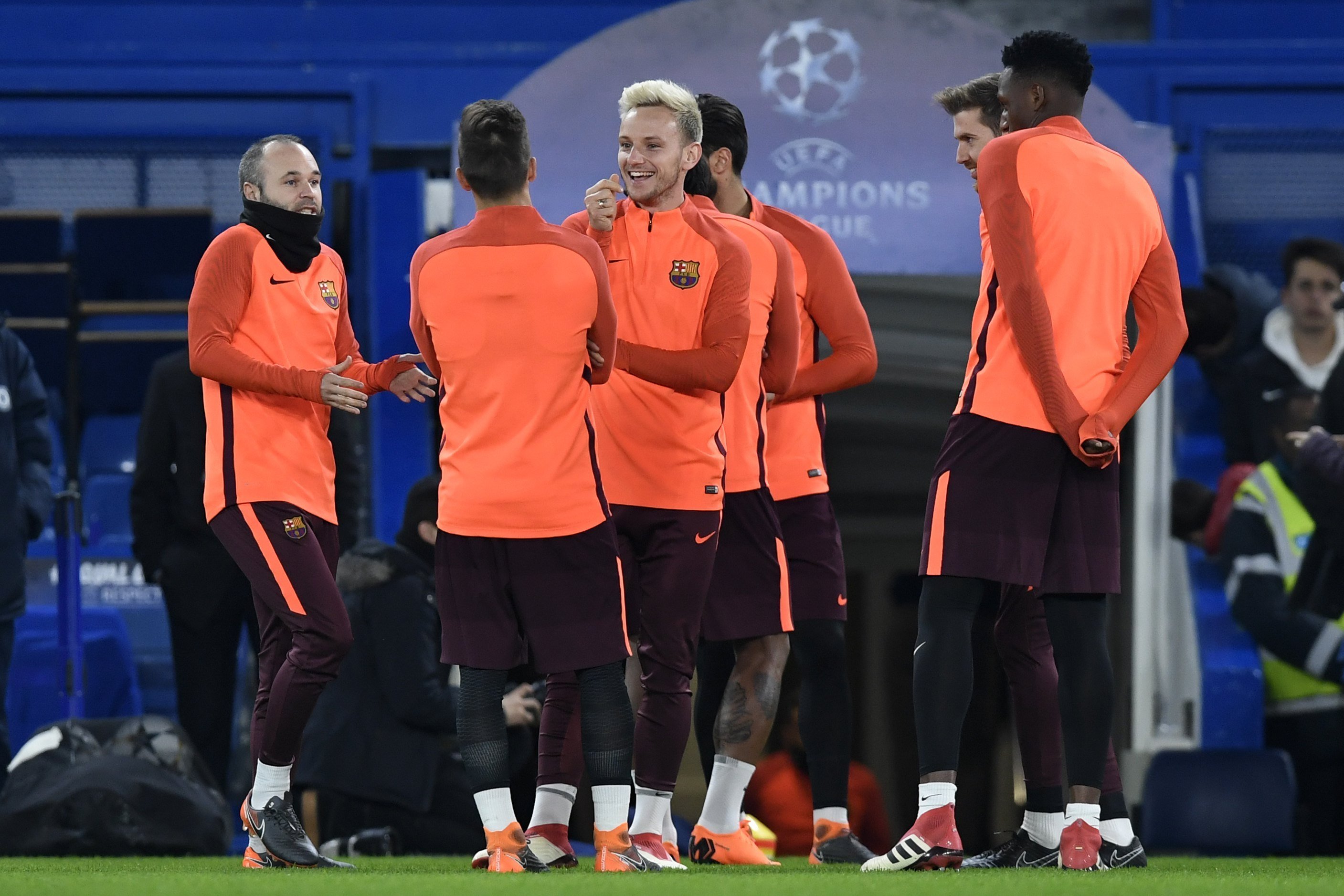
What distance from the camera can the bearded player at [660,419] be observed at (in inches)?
154

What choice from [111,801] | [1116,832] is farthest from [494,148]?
[111,801]

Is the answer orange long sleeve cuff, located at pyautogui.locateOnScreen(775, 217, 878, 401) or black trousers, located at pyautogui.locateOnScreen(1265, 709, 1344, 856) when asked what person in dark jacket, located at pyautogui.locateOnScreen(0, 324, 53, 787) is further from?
black trousers, located at pyautogui.locateOnScreen(1265, 709, 1344, 856)

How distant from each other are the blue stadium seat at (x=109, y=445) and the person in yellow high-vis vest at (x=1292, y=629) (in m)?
4.42

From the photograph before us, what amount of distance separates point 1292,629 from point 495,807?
4241 mm

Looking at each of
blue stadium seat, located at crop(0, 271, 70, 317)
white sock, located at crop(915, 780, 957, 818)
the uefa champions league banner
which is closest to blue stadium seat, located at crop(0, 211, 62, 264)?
blue stadium seat, located at crop(0, 271, 70, 317)

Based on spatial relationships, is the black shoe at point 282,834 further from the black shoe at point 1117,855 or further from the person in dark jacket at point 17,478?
the person in dark jacket at point 17,478

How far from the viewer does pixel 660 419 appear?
13.1ft

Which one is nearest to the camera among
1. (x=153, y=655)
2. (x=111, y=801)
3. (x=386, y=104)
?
(x=111, y=801)

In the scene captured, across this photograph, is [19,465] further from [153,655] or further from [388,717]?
[388,717]

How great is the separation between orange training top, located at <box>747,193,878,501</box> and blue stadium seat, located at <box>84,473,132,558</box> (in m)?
3.81

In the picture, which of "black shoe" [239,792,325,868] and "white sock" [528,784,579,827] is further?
"black shoe" [239,792,325,868]

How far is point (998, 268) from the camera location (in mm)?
3688

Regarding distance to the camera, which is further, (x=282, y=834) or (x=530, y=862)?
(x=282, y=834)

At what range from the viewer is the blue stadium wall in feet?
24.6
